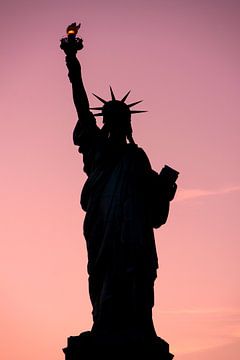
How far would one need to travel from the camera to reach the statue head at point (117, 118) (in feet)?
46.5

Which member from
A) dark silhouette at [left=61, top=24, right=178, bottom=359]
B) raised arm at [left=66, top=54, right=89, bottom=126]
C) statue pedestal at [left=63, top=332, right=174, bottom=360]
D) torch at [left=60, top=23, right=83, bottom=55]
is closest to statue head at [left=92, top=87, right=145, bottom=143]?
dark silhouette at [left=61, top=24, right=178, bottom=359]

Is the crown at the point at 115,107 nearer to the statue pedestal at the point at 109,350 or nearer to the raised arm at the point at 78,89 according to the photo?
the raised arm at the point at 78,89

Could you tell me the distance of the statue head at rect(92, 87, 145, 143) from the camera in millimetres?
14188

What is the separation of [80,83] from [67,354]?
4709mm

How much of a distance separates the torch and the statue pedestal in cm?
500

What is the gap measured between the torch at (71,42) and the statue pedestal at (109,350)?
5.00 m

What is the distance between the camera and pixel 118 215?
1326cm

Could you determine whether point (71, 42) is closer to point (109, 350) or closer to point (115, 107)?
point (115, 107)

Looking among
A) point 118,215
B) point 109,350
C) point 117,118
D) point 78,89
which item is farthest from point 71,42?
point 109,350

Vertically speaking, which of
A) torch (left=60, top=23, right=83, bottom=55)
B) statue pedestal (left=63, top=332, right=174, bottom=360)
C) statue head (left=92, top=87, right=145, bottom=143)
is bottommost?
statue pedestal (left=63, top=332, right=174, bottom=360)

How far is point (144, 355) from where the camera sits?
40.1 feet

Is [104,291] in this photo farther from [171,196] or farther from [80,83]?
[80,83]

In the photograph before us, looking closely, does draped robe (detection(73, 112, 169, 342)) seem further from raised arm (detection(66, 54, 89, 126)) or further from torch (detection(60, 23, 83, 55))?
torch (detection(60, 23, 83, 55))

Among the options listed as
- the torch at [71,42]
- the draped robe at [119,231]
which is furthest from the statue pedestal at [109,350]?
the torch at [71,42]
